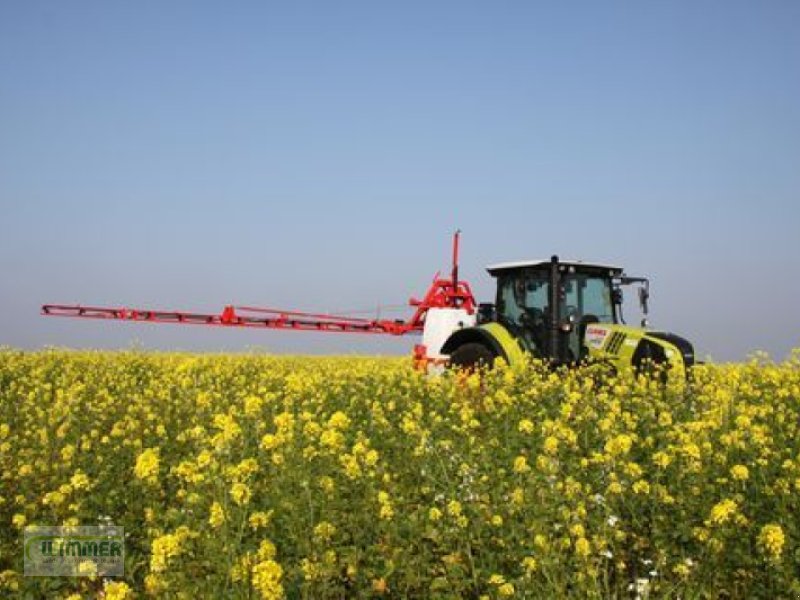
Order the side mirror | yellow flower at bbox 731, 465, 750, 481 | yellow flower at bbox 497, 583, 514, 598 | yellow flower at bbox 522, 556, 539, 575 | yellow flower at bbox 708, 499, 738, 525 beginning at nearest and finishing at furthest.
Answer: yellow flower at bbox 497, 583, 514, 598
yellow flower at bbox 522, 556, 539, 575
yellow flower at bbox 708, 499, 738, 525
yellow flower at bbox 731, 465, 750, 481
the side mirror

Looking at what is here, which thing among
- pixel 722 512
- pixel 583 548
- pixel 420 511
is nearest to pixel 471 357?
pixel 420 511

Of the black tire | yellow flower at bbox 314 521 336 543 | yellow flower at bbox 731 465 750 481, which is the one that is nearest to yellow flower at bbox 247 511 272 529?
yellow flower at bbox 314 521 336 543

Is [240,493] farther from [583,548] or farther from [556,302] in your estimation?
[556,302]

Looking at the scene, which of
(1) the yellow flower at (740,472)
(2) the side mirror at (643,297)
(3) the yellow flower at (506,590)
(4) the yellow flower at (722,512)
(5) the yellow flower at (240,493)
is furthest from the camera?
(2) the side mirror at (643,297)

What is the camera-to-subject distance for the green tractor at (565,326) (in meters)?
10.5

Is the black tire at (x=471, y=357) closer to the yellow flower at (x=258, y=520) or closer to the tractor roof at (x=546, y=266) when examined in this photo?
the tractor roof at (x=546, y=266)

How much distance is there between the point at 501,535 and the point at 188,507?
1699mm

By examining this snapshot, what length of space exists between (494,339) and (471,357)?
2.26 feet

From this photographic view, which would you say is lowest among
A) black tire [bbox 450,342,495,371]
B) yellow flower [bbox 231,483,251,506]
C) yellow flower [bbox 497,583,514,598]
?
yellow flower [bbox 497,583,514,598]

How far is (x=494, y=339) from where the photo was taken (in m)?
11.1

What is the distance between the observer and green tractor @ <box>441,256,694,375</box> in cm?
1053

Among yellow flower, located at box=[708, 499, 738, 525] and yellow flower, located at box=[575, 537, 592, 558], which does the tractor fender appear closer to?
Result: yellow flower, located at box=[708, 499, 738, 525]

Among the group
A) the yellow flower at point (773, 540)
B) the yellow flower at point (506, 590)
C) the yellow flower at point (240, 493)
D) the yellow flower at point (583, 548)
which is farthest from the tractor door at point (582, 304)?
the yellow flower at point (240, 493)

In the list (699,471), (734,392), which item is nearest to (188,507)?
(699,471)
